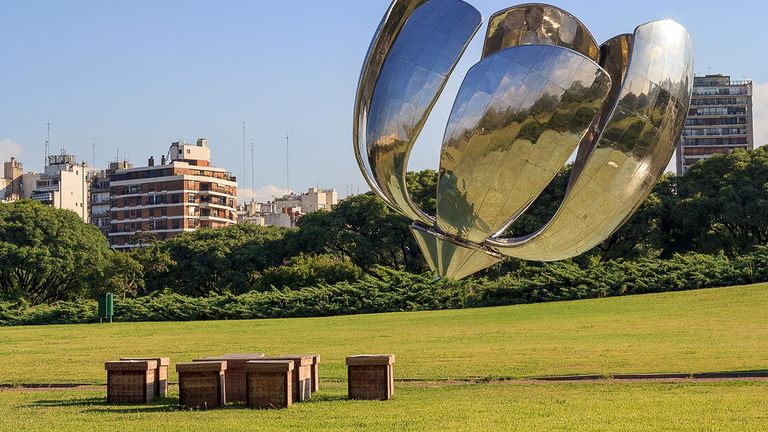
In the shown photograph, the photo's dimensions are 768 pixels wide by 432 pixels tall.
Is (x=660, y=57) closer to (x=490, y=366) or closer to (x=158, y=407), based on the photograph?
(x=158, y=407)

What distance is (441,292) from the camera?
44.4 m

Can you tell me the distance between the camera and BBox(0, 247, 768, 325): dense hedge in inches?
1705

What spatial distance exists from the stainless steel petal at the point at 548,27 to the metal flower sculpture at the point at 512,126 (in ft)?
0.40

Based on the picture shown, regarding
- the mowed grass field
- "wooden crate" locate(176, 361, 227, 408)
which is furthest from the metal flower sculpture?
"wooden crate" locate(176, 361, 227, 408)

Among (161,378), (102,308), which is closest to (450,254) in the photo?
(161,378)

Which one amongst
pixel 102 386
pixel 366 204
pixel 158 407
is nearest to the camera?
pixel 158 407

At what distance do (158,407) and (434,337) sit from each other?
48.5 ft

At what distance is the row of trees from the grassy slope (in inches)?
409

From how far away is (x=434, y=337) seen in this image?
3278 cm

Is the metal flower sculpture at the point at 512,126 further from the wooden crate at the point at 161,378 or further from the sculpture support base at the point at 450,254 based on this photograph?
the wooden crate at the point at 161,378

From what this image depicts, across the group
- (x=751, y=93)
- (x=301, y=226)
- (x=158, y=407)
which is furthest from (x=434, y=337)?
(x=751, y=93)

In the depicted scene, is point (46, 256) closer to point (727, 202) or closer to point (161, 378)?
point (727, 202)

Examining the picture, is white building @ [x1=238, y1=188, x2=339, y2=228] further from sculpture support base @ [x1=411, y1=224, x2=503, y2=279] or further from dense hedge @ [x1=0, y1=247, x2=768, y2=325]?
sculpture support base @ [x1=411, y1=224, x2=503, y2=279]

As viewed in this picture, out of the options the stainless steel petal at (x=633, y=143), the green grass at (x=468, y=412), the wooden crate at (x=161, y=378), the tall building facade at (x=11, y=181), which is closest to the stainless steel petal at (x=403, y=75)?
the stainless steel petal at (x=633, y=143)
